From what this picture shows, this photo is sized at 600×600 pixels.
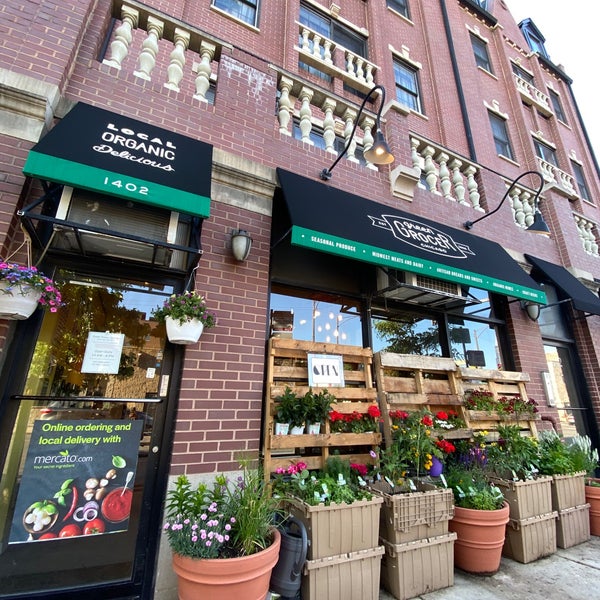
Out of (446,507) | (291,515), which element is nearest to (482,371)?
(446,507)

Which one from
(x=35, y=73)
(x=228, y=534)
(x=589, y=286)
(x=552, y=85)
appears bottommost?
(x=228, y=534)

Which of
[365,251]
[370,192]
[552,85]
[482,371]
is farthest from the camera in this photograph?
[552,85]

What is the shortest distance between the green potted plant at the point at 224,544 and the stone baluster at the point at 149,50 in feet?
15.2

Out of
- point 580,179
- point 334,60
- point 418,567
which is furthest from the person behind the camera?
point 580,179

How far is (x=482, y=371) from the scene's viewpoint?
4.83 metres

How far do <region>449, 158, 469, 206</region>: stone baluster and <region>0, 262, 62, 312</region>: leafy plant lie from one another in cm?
650

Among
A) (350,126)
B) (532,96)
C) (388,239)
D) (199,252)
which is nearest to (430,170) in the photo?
(350,126)

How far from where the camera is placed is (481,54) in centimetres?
1122

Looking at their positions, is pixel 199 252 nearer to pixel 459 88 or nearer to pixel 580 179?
pixel 459 88

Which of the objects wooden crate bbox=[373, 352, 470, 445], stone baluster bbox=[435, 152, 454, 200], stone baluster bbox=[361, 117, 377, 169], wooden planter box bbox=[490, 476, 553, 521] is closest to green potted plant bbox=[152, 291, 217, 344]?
wooden crate bbox=[373, 352, 470, 445]

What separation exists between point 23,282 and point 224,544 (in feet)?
8.25

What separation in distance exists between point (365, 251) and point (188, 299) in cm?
205

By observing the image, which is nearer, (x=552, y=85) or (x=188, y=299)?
(x=188, y=299)

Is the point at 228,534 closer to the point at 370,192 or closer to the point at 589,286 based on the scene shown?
the point at 370,192
